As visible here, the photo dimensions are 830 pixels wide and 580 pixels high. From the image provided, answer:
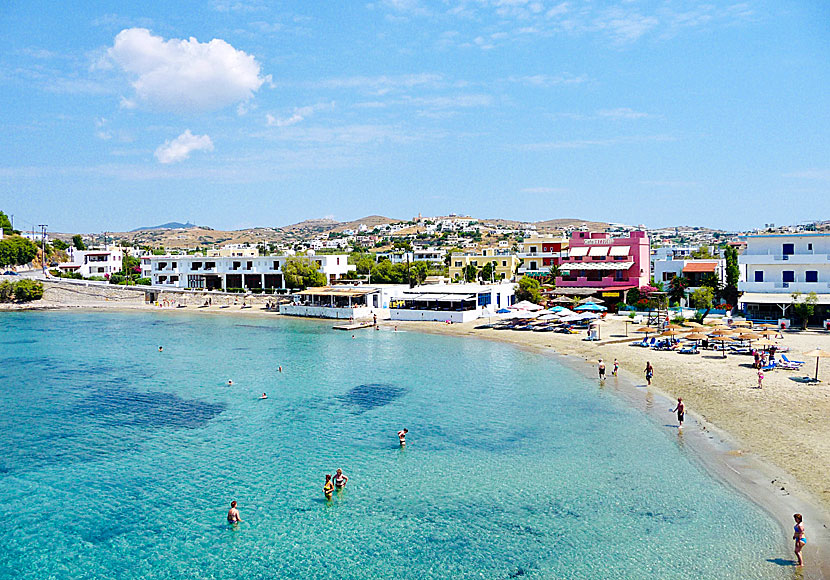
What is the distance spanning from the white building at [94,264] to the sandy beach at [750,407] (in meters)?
→ 100

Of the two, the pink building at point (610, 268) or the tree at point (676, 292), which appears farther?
the pink building at point (610, 268)

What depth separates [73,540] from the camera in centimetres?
1723

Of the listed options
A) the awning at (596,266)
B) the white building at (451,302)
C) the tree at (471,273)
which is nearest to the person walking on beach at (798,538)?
the white building at (451,302)

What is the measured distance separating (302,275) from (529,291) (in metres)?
33.0

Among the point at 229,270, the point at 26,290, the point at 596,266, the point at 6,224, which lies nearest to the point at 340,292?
the point at 596,266

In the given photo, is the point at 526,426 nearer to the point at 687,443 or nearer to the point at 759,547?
the point at 687,443

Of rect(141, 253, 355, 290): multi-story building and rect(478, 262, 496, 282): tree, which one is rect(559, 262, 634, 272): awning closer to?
rect(478, 262, 496, 282): tree

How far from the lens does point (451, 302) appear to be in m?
64.1

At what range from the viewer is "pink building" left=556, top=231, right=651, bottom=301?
6397 cm

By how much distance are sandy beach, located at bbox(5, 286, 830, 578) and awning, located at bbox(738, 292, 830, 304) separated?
10.5 ft

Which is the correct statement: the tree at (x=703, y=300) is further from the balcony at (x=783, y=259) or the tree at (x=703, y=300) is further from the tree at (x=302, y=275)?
the tree at (x=302, y=275)

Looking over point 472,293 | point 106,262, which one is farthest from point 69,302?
point 472,293

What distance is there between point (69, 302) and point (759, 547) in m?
102

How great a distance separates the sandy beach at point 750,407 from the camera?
1856 centimetres
